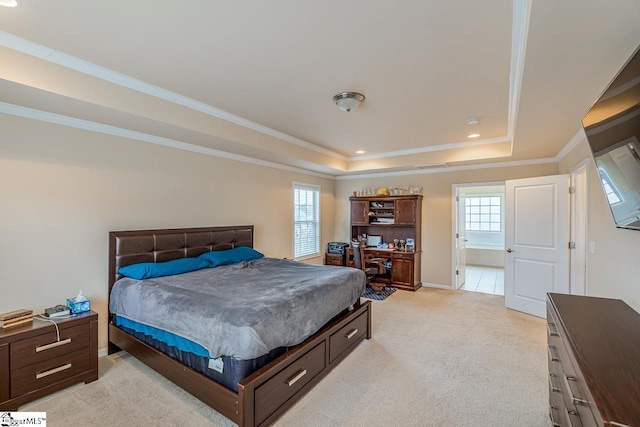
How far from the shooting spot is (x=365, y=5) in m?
1.69

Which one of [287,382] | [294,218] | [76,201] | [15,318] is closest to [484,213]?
[294,218]

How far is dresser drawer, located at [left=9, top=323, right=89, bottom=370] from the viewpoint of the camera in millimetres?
2133

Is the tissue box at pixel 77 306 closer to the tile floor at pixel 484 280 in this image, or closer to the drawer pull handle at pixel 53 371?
the drawer pull handle at pixel 53 371

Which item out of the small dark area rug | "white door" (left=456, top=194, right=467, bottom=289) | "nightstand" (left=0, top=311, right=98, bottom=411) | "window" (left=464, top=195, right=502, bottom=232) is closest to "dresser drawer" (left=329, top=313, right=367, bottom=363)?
the small dark area rug

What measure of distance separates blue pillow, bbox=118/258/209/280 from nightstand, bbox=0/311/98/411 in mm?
522

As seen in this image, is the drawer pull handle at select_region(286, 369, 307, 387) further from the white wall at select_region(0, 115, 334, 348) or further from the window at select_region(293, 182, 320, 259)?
the window at select_region(293, 182, 320, 259)

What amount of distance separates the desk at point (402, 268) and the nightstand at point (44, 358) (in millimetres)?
4655

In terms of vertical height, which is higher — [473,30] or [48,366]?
[473,30]

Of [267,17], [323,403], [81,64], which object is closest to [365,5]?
[267,17]

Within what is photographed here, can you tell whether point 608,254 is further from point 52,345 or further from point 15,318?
point 15,318

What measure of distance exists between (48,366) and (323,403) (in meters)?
2.22

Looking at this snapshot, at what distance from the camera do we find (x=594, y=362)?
3.67 feet

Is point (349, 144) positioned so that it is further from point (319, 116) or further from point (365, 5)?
point (365, 5)

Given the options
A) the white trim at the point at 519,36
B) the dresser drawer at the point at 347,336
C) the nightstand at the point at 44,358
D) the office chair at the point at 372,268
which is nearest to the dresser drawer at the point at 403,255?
the office chair at the point at 372,268
